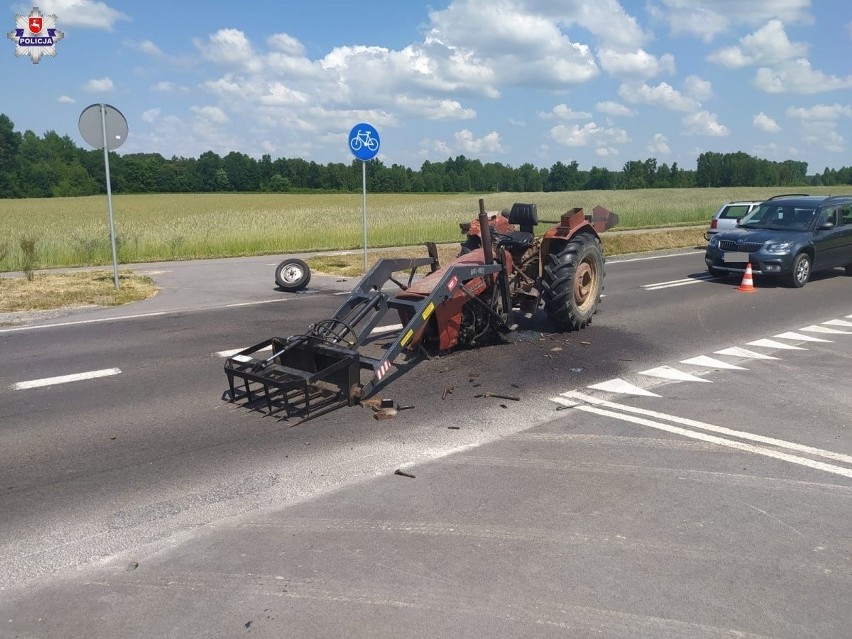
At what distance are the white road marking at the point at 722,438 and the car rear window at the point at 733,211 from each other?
15.3 metres

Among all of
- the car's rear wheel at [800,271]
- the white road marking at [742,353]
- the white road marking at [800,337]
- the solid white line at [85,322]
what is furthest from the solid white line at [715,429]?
the car's rear wheel at [800,271]

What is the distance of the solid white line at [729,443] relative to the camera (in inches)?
196

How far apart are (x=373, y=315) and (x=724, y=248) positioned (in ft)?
33.7

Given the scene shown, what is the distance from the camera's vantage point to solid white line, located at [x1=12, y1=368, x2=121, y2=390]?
6867 mm

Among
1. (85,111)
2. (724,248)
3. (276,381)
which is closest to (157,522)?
(276,381)

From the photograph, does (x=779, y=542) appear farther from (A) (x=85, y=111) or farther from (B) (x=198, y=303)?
(A) (x=85, y=111)

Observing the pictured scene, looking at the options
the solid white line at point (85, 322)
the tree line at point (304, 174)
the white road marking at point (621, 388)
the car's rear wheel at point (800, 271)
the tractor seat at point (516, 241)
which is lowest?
the white road marking at point (621, 388)

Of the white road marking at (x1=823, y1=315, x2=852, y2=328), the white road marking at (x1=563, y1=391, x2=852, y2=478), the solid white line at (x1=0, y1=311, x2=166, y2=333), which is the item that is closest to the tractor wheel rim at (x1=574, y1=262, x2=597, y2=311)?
the white road marking at (x1=563, y1=391, x2=852, y2=478)

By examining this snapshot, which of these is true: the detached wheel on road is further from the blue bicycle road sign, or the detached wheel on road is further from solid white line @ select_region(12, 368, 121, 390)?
solid white line @ select_region(12, 368, 121, 390)

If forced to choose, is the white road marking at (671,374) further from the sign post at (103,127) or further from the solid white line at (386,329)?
the sign post at (103,127)

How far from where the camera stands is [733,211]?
19719mm

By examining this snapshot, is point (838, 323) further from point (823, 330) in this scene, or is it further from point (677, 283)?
point (677, 283)

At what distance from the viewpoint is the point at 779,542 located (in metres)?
3.91

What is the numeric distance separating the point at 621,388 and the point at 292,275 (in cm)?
813
